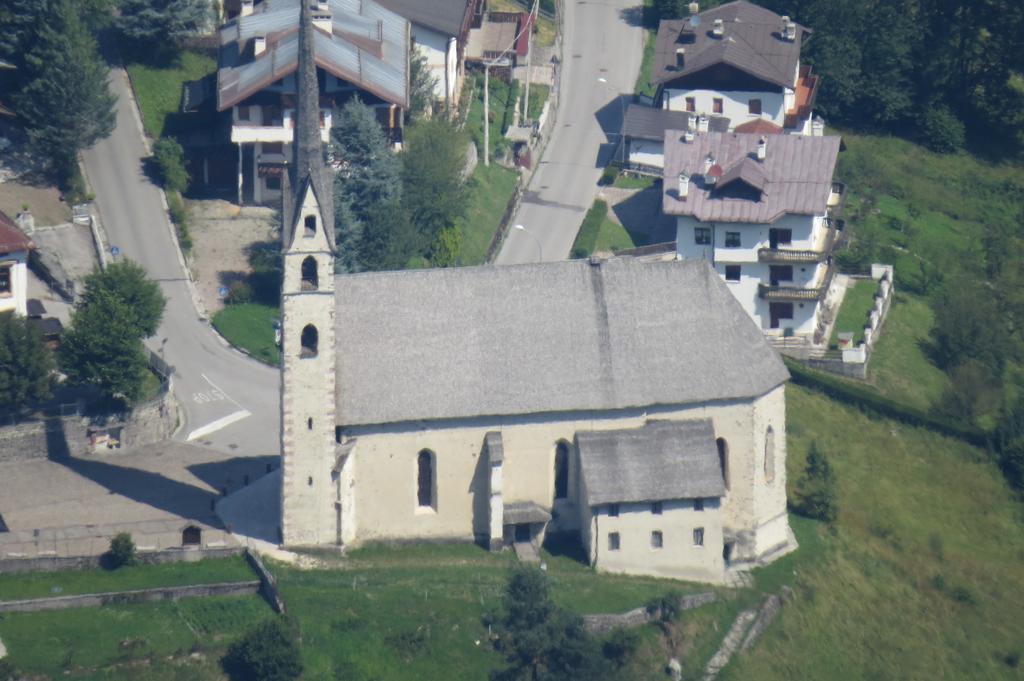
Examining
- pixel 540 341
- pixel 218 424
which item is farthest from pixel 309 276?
pixel 218 424

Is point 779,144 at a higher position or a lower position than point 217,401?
higher

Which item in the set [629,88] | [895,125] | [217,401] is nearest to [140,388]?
[217,401]

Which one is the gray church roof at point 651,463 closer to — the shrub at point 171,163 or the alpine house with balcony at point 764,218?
the alpine house with balcony at point 764,218

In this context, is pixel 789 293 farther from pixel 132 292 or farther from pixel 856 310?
pixel 132 292

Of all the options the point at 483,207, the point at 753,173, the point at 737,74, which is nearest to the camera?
Result: the point at 753,173

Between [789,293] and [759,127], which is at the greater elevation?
[759,127]

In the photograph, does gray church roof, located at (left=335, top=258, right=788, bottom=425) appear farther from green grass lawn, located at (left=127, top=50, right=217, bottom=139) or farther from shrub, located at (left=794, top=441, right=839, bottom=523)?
green grass lawn, located at (left=127, top=50, right=217, bottom=139)

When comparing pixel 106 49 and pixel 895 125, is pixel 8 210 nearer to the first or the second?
pixel 106 49
